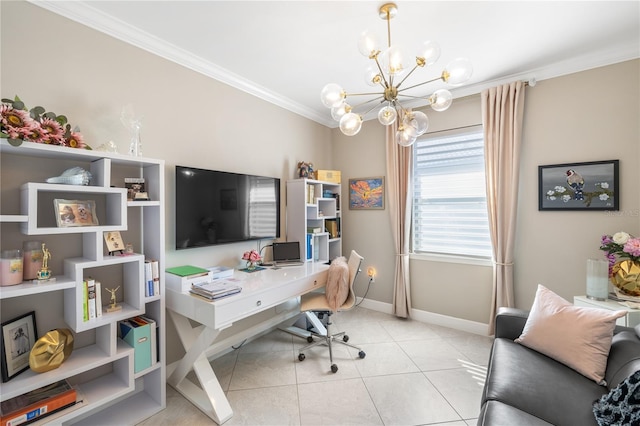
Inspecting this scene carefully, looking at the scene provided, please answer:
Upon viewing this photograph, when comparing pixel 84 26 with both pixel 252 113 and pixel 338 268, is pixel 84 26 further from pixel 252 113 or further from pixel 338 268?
pixel 338 268

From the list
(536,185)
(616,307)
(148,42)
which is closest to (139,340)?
(148,42)

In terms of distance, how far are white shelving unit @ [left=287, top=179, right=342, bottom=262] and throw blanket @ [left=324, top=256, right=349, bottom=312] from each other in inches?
26.4

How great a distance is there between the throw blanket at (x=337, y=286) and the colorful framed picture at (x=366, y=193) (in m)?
1.41

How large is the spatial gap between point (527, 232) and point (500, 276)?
0.50 m

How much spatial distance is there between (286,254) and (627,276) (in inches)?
108


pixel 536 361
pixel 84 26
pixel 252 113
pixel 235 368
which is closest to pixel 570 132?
pixel 536 361

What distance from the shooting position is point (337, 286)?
2.41 m

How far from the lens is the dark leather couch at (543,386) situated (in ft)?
3.86

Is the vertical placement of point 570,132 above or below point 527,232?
above

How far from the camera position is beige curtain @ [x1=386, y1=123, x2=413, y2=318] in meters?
3.29

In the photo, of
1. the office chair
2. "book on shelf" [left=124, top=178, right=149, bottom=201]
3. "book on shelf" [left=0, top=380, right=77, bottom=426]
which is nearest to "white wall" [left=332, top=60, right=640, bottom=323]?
the office chair

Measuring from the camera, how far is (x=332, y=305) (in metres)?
2.42

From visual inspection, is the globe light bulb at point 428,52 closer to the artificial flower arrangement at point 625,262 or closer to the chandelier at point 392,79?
the chandelier at point 392,79

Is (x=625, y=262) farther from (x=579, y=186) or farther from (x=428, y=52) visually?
(x=428, y=52)
